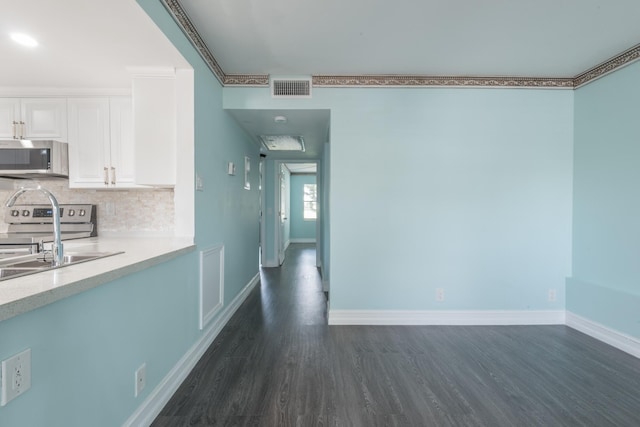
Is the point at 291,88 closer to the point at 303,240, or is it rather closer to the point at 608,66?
the point at 608,66

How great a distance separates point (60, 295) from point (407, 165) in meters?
2.68

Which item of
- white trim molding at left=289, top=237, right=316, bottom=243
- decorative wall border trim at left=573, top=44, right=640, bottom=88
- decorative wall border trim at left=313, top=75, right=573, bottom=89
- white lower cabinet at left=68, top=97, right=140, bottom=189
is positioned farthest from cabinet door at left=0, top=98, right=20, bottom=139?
white trim molding at left=289, top=237, right=316, bottom=243

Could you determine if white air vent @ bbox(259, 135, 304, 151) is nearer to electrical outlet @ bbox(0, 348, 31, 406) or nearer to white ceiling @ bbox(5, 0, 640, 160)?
white ceiling @ bbox(5, 0, 640, 160)

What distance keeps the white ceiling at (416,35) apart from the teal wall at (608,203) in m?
0.36

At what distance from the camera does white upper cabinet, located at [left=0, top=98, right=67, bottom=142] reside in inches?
92.0

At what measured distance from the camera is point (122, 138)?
2.36 m

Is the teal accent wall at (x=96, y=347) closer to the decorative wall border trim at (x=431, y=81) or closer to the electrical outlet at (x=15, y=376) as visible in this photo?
the electrical outlet at (x=15, y=376)

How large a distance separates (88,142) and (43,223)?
86cm

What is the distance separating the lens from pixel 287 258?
6.53 meters

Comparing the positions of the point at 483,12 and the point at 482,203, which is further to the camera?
the point at 482,203

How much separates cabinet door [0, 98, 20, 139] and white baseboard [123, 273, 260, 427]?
2.38 meters

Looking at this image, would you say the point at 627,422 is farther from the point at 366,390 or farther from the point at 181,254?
the point at 181,254


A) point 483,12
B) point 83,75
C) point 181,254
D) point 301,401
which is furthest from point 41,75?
point 483,12

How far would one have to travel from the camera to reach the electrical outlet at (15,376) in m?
0.80
